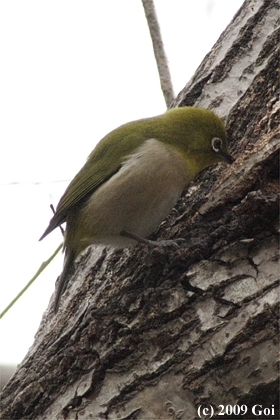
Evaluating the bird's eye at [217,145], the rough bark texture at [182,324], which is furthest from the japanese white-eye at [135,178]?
the rough bark texture at [182,324]

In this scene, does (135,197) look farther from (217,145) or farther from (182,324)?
(182,324)

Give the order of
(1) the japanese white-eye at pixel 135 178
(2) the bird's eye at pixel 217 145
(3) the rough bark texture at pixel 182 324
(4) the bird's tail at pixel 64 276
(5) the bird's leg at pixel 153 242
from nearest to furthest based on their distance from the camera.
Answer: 1. (3) the rough bark texture at pixel 182 324
2. (5) the bird's leg at pixel 153 242
3. (4) the bird's tail at pixel 64 276
4. (1) the japanese white-eye at pixel 135 178
5. (2) the bird's eye at pixel 217 145

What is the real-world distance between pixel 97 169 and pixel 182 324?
1562 mm

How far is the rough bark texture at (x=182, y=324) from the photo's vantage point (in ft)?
8.38

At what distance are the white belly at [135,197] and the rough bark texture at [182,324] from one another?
6.9 inches

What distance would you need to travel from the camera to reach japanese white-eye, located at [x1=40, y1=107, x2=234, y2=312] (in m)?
3.71

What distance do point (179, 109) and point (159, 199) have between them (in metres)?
0.79

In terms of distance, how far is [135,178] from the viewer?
379 cm

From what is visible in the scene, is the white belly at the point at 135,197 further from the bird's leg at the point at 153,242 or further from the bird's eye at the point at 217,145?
the bird's eye at the point at 217,145

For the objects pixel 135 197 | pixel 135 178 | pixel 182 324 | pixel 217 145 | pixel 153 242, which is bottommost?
pixel 182 324

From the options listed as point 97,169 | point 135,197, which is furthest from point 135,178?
point 97,169

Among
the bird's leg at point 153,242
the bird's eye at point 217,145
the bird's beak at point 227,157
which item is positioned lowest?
the bird's leg at point 153,242

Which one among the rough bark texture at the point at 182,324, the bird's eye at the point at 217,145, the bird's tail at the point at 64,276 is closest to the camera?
the rough bark texture at the point at 182,324

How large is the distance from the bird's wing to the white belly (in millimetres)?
60
